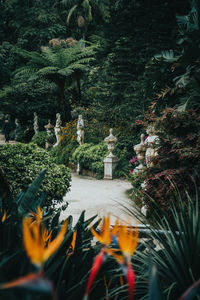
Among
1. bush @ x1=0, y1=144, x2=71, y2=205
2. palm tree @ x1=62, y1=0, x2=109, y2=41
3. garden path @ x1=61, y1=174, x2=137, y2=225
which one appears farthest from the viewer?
palm tree @ x1=62, y1=0, x2=109, y2=41

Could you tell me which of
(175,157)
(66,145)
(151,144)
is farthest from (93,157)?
(175,157)

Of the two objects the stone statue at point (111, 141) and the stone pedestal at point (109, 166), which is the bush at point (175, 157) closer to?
the stone pedestal at point (109, 166)

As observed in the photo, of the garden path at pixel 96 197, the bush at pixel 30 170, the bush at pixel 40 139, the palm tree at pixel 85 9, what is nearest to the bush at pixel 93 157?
the garden path at pixel 96 197

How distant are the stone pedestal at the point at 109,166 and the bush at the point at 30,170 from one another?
4655 mm

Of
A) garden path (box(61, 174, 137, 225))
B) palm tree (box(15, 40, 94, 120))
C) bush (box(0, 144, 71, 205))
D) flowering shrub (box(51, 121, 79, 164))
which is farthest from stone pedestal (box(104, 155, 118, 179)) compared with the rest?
palm tree (box(15, 40, 94, 120))

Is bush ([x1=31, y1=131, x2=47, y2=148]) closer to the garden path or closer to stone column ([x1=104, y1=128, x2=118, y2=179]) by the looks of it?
the garden path

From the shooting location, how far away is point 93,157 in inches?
413

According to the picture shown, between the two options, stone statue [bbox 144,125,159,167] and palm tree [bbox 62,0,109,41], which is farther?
palm tree [bbox 62,0,109,41]

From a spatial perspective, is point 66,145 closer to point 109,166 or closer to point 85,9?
point 109,166

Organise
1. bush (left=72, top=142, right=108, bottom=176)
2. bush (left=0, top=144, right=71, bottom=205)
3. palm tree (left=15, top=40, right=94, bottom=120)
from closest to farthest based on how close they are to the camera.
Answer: bush (left=0, top=144, right=71, bottom=205) → bush (left=72, top=142, right=108, bottom=176) → palm tree (left=15, top=40, right=94, bottom=120)

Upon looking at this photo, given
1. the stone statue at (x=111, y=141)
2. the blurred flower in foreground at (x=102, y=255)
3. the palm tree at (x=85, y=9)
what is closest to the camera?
the blurred flower in foreground at (x=102, y=255)

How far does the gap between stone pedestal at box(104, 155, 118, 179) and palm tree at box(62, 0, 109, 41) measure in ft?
58.9

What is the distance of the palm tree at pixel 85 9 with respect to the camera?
24766 millimetres

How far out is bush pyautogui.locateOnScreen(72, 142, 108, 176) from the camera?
1021 centimetres
